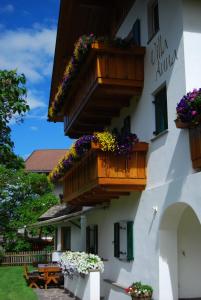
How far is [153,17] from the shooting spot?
12758 mm

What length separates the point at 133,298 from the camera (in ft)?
37.1

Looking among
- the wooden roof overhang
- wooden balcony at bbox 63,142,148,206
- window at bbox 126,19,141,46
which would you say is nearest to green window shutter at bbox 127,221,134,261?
wooden balcony at bbox 63,142,148,206

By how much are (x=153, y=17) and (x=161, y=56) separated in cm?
180

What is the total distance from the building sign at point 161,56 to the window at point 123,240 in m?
4.39

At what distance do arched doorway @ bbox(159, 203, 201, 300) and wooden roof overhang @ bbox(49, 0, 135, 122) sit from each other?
6.78m

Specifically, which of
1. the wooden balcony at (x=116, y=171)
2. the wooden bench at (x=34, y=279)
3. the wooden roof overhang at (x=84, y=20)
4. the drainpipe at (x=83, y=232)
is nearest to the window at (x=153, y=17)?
the wooden roof overhang at (x=84, y=20)

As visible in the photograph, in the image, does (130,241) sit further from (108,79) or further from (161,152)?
(108,79)

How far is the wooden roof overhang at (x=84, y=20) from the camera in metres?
16.2

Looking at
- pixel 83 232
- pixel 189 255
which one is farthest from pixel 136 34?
pixel 83 232

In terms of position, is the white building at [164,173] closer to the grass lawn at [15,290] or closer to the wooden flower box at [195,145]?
the wooden flower box at [195,145]

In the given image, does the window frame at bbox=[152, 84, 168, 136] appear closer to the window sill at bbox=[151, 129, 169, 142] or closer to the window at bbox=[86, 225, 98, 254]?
the window sill at bbox=[151, 129, 169, 142]

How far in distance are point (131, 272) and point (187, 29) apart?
6.61m

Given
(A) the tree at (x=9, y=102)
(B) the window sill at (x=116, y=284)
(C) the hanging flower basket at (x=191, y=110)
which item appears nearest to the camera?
(A) the tree at (x=9, y=102)

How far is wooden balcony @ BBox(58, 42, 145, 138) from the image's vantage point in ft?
40.0
